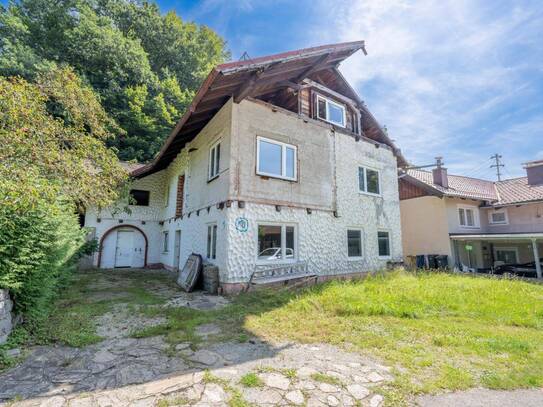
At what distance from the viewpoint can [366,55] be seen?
1059cm

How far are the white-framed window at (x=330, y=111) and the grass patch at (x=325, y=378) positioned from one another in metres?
9.93

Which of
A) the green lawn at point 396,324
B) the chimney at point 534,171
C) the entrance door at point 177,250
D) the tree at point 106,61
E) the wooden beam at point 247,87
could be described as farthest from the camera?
the tree at point 106,61

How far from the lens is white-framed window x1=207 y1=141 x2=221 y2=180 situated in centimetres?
929

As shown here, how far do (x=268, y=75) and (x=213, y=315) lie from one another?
7.55 metres

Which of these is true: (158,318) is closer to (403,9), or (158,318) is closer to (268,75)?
(268,75)

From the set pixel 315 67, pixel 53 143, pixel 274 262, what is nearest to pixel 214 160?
pixel 274 262

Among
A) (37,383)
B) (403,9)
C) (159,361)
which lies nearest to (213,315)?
(159,361)

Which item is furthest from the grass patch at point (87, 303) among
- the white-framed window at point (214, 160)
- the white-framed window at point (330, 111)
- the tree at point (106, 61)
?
the tree at point (106, 61)

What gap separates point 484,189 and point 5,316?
82.8 feet

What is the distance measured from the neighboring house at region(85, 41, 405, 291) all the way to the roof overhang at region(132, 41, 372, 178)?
0.14 ft

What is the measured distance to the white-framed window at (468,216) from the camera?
1662cm

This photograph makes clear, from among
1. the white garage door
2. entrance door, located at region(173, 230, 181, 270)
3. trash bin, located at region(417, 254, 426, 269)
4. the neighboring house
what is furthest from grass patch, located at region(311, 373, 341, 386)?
the white garage door

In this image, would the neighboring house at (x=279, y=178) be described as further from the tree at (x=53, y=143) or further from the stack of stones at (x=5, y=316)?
the stack of stones at (x=5, y=316)

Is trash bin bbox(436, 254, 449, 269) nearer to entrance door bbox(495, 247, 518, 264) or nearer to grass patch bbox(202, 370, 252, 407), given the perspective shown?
entrance door bbox(495, 247, 518, 264)
